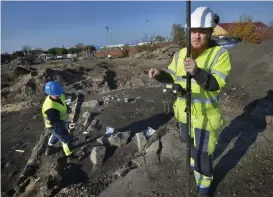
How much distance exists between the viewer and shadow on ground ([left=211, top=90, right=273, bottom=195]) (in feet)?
12.7

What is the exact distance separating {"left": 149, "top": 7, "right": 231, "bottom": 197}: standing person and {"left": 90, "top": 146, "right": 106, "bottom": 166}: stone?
2814 mm

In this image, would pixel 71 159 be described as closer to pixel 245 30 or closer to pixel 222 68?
pixel 222 68

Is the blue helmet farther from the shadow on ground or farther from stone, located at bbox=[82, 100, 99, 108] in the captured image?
the shadow on ground

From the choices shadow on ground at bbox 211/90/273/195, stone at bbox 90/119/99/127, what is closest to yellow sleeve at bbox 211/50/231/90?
shadow on ground at bbox 211/90/273/195

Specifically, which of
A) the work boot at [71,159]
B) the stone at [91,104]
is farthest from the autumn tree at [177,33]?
the work boot at [71,159]

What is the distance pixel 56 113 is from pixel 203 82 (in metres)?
4.11

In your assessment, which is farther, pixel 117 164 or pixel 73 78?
pixel 73 78

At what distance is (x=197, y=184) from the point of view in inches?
132

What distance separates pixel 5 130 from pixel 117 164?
4.93 metres

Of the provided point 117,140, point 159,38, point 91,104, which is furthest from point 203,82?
point 159,38

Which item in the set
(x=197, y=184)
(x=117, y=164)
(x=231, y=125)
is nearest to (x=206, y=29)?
(x=197, y=184)

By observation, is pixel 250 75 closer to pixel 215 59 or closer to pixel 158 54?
pixel 215 59

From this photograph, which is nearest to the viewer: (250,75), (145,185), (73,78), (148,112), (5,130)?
(145,185)

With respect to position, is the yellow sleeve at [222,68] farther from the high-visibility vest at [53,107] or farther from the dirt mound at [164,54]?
the dirt mound at [164,54]
